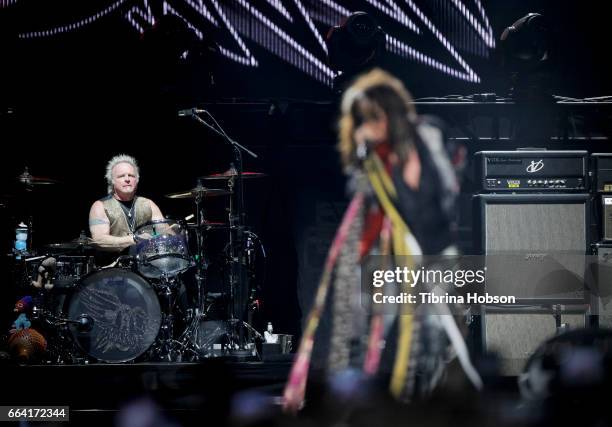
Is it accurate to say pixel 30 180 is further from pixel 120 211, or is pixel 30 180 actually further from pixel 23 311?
pixel 23 311

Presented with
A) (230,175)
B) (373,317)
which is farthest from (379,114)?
(230,175)

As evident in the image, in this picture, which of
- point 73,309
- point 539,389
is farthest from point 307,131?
point 539,389

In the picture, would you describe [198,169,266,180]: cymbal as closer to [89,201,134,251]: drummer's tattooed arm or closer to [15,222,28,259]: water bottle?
[89,201,134,251]: drummer's tattooed arm

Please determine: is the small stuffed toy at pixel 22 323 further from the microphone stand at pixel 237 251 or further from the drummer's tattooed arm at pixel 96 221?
the microphone stand at pixel 237 251

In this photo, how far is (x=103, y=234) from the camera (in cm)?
480

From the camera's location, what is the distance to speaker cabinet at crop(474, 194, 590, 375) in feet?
14.9

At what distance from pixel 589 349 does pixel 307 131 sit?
10.6ft

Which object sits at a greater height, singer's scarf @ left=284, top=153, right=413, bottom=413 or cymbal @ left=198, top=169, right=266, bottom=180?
cymbal @ left=198, top=169, right=266, bottom=180

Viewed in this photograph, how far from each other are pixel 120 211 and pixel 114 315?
0.73 m

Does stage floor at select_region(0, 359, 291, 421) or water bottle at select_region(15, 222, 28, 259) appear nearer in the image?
stage floor at select_region(0, 359, 291, 421)

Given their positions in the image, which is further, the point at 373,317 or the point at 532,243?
the point at 532,243

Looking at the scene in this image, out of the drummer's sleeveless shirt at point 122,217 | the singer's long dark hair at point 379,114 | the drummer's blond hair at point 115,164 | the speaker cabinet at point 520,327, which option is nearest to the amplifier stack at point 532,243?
the speaker cabinet at point 520,327

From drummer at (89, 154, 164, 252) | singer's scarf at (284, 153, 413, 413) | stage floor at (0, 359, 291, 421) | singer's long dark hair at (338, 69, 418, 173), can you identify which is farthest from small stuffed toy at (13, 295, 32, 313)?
singer's long dark hair at (338, 69, 418, 173)

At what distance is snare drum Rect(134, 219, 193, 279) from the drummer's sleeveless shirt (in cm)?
14
